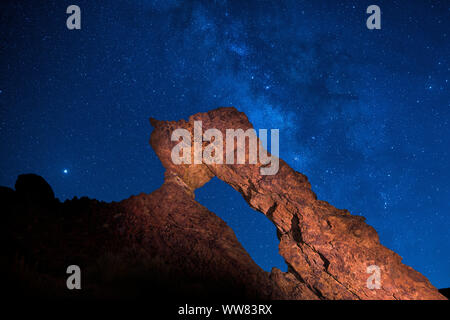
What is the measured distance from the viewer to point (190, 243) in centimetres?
766

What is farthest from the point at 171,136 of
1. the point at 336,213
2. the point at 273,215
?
the point at 336,213

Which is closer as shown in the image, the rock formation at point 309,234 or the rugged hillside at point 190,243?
the rugged hillside at point 190,243

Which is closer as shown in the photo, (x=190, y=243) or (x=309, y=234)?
(x=190, y=243)

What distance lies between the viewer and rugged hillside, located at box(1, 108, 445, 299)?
5281mm

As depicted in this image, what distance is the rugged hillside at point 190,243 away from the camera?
5.28 m

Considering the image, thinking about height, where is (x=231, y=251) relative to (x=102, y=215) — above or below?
below

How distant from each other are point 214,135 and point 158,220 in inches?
167

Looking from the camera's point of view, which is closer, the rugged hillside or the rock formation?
the rugged hillside

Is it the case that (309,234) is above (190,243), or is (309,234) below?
above

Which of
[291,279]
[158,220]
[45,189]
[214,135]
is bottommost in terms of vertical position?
[291,279]

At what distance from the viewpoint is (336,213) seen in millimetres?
8898
